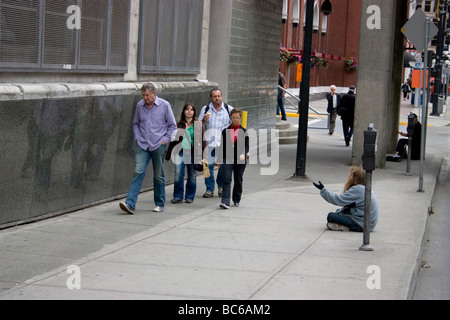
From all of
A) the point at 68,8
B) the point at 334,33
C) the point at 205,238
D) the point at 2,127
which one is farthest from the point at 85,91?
the point at 334,33

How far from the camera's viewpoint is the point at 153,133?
1160 cm

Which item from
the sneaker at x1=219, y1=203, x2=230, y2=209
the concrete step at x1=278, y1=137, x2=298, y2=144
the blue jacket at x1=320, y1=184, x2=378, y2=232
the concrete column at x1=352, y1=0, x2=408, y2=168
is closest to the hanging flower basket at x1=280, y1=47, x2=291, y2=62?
the concrete step at x1=278, y1=137, x2=298, y2=144

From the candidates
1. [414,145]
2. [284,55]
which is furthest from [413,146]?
[284,55]

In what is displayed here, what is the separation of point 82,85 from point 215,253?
3620 mm

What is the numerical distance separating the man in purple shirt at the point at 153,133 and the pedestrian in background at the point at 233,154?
0.98 metres

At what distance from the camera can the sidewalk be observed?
727 centimetres

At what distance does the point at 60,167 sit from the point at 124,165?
84.2 inches

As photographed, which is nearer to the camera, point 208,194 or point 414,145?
point 208,194

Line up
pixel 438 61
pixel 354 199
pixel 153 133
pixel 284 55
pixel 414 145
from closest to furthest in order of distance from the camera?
pixel 354 199 → pixel 153 133 → pixel 414 145 → pixel 284 55 → pixel 438 61

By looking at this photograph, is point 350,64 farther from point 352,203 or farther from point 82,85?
point 352,203

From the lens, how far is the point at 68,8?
1098cm

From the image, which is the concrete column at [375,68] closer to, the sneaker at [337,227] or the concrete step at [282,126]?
the concrete step at [282,126]

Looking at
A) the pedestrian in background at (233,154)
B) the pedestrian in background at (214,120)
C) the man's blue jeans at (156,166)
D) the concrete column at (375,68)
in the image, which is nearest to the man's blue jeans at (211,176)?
the pedestrian in background at (214,120)

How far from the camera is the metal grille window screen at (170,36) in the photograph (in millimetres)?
13828
